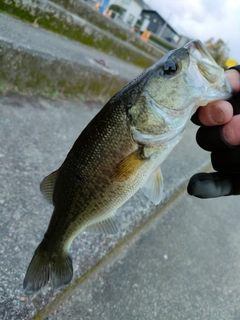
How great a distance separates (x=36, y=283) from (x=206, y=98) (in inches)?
36.7

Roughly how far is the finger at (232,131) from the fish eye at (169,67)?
27 centimetres

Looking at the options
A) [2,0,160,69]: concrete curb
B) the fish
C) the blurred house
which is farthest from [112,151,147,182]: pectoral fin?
the blurred house

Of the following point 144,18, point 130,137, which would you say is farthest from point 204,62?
point 144,18

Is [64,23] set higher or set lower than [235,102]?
lower

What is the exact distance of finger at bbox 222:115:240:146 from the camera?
107 centimetres

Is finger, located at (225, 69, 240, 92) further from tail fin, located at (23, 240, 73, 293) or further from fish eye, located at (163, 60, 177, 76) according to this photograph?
tail fin, located at (23, 240, 73, 293)

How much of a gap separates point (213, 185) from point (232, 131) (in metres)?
0.34

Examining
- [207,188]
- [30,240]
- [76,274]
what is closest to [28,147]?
[30,240]

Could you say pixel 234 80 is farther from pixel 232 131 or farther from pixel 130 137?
pixel 130 137

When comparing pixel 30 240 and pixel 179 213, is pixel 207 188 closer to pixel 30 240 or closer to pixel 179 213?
pixel 30 240

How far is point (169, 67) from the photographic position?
1.11 meters

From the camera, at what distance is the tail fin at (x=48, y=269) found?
118cm

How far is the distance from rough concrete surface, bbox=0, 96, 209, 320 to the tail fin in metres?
0.13

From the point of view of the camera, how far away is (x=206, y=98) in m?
1.05
